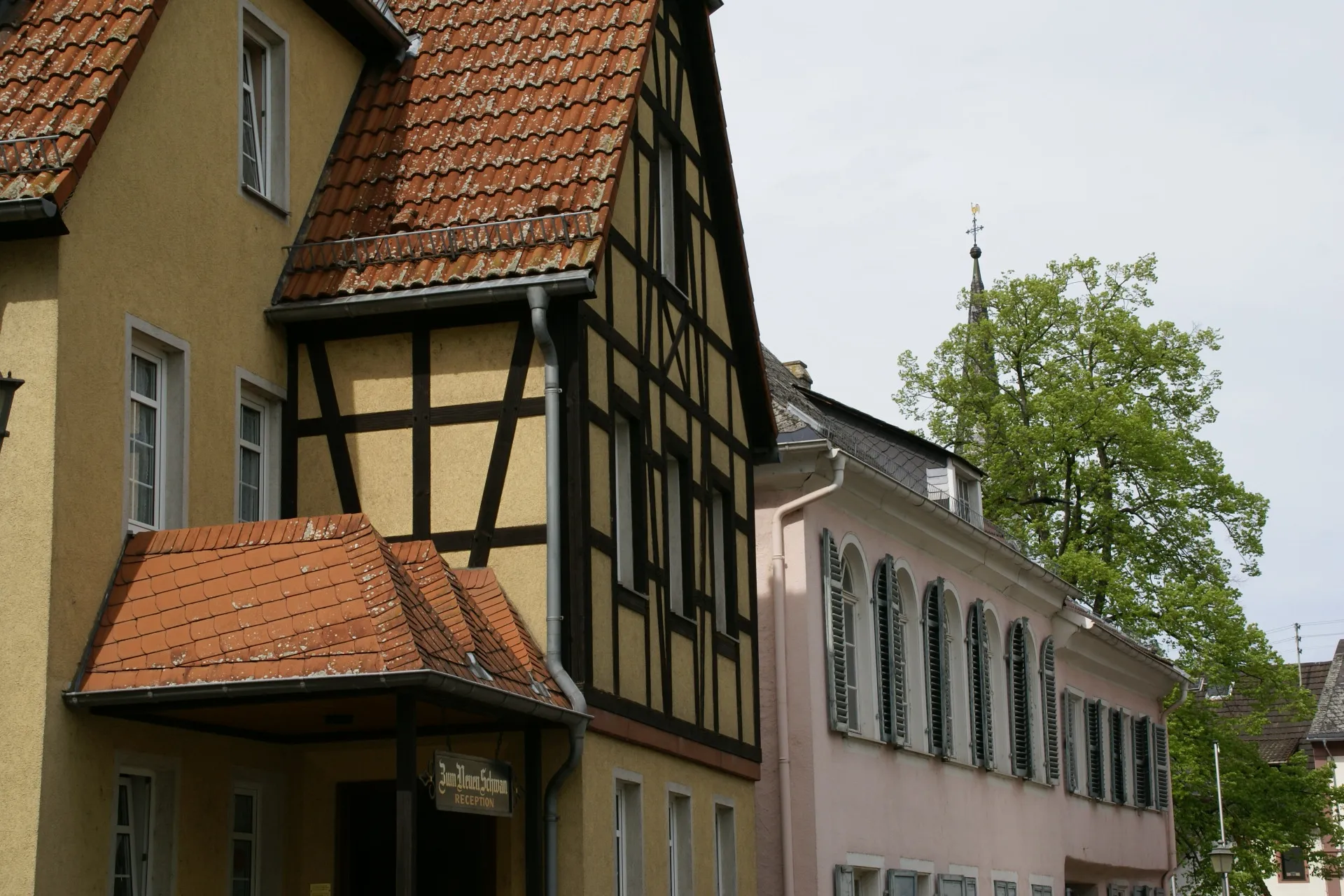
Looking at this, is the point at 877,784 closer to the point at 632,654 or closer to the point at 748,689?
the point at 748,689

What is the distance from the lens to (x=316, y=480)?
1422 centimetres

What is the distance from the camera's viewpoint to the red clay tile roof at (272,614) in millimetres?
11180

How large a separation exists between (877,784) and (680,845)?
592 cm

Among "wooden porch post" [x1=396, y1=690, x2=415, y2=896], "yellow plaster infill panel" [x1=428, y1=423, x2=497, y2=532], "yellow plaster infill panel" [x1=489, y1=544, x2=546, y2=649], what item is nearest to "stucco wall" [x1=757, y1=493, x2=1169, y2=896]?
"yellow plaster infill panel" [x1=489, y1=544, x2=546, y2=649]

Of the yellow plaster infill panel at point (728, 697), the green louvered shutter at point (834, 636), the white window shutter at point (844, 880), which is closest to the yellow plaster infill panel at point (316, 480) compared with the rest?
the yellow plaster infill panel at point (728, 697)

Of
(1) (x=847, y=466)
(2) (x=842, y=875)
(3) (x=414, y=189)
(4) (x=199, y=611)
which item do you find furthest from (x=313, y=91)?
(2) (x=842, y=875)

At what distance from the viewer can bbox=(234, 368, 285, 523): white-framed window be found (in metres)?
13.9

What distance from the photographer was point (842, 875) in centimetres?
2011

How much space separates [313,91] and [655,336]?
A: 3.35 m

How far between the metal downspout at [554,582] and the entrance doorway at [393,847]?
0.69m

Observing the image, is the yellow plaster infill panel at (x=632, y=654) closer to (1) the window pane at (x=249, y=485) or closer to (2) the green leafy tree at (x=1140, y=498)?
(1) the window pane at (x=249, y=485)

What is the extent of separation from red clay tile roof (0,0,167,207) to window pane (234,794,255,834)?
4250 mm

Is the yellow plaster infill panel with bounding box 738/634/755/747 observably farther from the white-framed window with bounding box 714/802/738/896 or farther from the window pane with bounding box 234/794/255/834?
the window pane with bounding box 234/794/255/834

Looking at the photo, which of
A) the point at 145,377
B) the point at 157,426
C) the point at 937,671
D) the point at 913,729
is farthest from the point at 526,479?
the point at 937,671
